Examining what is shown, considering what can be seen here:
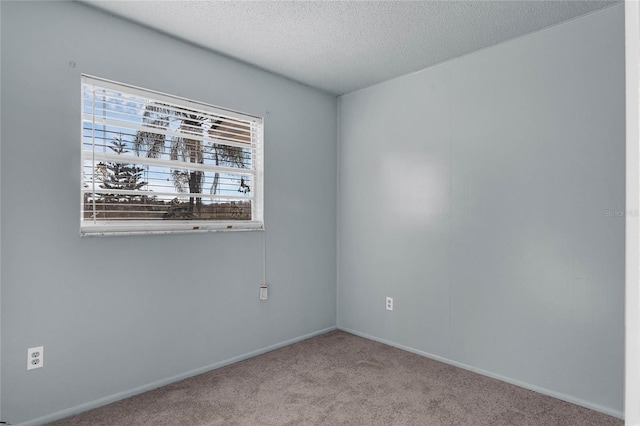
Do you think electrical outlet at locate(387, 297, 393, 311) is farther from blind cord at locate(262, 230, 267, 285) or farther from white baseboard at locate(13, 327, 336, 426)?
blind cord at locate(262, 230, 267, 285)

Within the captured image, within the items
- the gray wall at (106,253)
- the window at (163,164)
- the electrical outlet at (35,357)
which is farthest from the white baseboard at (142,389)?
the window at (163,164)

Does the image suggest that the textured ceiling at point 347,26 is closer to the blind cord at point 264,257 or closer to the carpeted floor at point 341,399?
the blind cord at point 264,257

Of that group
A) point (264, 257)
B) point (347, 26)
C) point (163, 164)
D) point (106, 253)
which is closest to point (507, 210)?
point (347, 26)

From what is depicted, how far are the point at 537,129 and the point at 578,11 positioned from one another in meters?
0.73

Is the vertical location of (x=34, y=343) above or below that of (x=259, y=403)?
above

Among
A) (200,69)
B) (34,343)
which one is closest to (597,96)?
(200,69)

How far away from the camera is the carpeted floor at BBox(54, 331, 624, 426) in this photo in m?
2.10

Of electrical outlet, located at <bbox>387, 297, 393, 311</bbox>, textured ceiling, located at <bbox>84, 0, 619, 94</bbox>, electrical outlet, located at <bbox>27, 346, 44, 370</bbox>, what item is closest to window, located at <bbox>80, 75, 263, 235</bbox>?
textured ceiling, located at <bbox>84, 0, 619, 94</bbox>

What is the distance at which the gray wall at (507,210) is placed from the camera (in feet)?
7.28

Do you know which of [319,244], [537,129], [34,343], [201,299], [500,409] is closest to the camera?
[34,343]

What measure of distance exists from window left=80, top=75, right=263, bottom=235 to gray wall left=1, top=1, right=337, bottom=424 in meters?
0.08

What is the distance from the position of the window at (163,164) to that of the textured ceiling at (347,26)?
1.62 ft

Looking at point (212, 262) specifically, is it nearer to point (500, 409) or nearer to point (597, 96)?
point (500, 409)

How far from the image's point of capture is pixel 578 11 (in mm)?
2232
